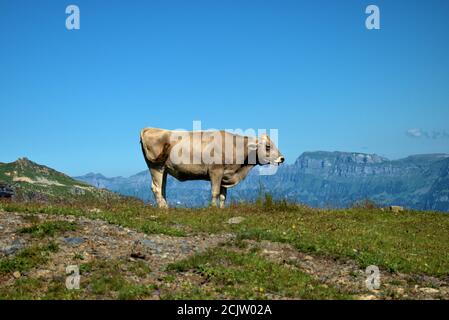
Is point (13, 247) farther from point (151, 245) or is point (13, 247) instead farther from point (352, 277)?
point (352, 277)

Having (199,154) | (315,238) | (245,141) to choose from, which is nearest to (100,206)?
(199,154)

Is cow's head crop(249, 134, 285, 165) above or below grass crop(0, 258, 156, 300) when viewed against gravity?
above

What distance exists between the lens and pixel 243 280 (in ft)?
43.4

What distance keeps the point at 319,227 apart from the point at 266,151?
26.4ft

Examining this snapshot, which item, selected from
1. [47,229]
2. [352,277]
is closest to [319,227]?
[352,277]

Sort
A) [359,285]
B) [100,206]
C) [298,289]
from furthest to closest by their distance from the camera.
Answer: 1. [100,206]
2. [359,285]
3. [298,289]

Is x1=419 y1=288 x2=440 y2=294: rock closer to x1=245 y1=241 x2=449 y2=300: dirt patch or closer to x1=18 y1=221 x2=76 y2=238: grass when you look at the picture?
Result: x1=245 y1=241 x2=449 y2=300: dirt patch

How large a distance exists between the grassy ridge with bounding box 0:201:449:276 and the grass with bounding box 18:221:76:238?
1.98 meters

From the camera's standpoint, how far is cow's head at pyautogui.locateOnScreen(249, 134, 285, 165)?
27891 mm

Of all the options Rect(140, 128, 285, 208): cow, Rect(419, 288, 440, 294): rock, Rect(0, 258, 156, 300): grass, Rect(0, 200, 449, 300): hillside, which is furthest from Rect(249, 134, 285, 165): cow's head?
Rect(0, 258, 156, 300): grass
